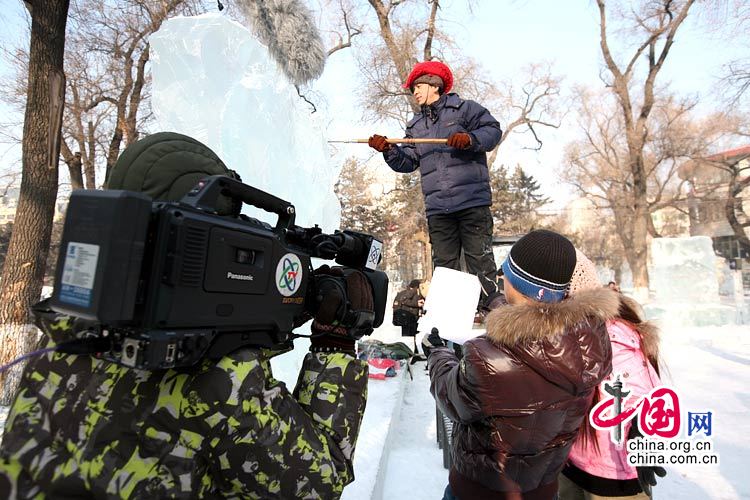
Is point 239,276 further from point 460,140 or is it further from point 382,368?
point 382,368

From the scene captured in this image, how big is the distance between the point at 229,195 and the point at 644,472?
1.74 meters

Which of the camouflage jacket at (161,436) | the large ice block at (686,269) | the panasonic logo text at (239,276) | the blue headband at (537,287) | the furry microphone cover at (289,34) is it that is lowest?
the camouflage jacket at (161,436)

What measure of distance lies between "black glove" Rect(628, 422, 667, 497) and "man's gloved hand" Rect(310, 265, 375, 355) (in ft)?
4.18

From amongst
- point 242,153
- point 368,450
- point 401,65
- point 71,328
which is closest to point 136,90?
point 401,65

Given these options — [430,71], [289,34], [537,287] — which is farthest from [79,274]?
[289,34]

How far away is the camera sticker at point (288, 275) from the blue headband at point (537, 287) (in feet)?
2.95

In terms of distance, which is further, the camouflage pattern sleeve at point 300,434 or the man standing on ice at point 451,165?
the man standing on ice at point 451,165

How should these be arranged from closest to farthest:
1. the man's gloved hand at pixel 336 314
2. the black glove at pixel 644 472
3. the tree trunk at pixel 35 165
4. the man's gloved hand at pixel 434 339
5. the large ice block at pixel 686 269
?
the man's gloved hand at pixel 336 314, the black glove at pixel 644 472, the man's gloved hand at pixel 434 339, the tree trunk at pixel 35 165, the large ice block at pixel 686 269

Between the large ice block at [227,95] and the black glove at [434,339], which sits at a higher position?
the large ice block at [227,95]

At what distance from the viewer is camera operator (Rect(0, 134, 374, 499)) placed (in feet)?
2.52

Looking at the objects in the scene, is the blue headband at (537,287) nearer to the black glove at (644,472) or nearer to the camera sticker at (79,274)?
the black glove at (644,472)

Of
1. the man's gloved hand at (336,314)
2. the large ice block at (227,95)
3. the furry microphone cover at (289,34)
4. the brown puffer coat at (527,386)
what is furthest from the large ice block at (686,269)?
the man's gloved hand at (336,314)

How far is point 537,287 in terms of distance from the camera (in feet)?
4.96

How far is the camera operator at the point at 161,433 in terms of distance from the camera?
769 millimetres
